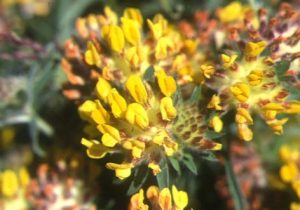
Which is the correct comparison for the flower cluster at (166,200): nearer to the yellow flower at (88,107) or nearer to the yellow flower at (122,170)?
the yellow flower at (122,170)

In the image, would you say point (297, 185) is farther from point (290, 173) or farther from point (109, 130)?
point (109, 130)

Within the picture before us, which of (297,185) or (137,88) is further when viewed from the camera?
(297,185)

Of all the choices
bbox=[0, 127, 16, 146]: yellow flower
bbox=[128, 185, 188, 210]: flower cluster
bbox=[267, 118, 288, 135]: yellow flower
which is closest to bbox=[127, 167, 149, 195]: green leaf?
bbox=[128, 185, 188, 210]: flower cluster

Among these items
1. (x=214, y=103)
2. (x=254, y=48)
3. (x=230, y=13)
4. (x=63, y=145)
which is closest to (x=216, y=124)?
(x=214, y=103)

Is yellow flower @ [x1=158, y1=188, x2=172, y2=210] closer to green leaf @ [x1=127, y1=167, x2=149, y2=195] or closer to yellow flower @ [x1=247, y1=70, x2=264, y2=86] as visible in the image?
green leaf @ [x1=127, y1=167, x2=149, y2=195]

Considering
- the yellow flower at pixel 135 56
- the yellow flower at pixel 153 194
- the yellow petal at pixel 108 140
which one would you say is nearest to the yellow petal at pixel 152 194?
the yellow flower at pixel 153 194

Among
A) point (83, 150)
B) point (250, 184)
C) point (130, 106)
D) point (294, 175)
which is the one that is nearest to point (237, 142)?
point (250, 184)

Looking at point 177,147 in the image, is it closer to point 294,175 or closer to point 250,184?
point 294,175
